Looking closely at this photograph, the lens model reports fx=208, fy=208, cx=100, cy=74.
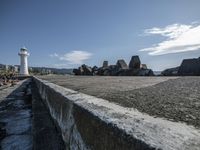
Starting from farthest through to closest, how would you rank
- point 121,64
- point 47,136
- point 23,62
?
point 23,62 → point 121,64 → point 47,136

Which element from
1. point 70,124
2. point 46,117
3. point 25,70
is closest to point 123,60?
point 46,117

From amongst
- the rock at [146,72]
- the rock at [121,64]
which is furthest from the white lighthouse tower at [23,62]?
the rock at [146,72]

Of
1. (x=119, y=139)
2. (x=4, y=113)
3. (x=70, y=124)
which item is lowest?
(x=4, y=113)

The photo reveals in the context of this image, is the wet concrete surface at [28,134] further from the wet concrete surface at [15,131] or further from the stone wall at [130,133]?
the stone wall at [130,133]

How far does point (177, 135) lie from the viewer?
0.93 metres

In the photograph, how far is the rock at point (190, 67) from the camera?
975 centimetres

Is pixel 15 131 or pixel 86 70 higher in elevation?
pixel 86 70

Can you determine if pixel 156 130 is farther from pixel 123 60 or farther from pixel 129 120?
pixel 123 60

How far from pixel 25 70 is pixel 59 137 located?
45.9 meters

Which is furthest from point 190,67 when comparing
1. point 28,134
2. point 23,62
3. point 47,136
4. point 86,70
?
point 23,62

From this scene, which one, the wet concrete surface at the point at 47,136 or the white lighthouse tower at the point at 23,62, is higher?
the white lighthouse tower at the point at 23,62

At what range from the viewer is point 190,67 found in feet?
33.3

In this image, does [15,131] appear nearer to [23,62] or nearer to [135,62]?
[135,62]

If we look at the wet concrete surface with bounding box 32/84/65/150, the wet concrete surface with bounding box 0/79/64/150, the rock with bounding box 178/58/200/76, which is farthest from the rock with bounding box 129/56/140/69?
the wet concrete surface with bounding box 32/84/65/150
